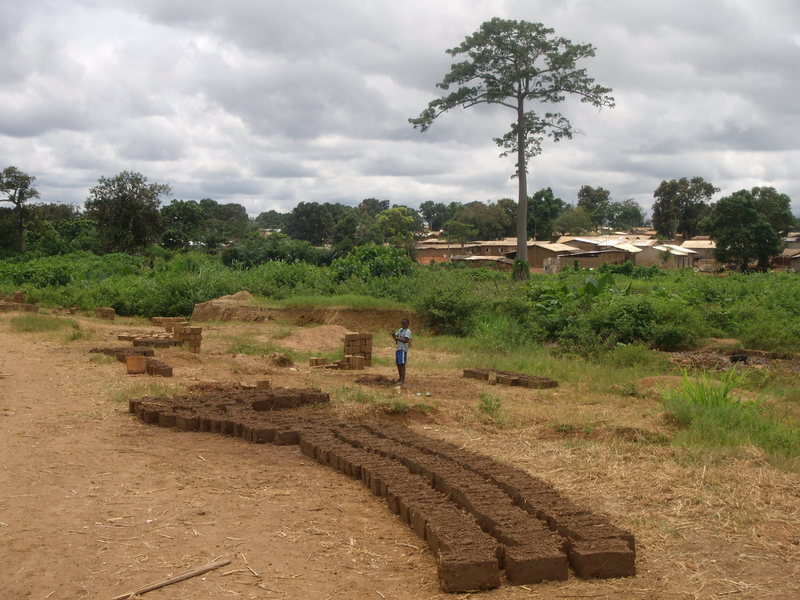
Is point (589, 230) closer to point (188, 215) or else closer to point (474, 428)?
point (188, 215)

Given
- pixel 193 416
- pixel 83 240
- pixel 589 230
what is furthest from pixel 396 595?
pixel 589 230

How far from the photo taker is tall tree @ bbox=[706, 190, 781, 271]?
44.7m

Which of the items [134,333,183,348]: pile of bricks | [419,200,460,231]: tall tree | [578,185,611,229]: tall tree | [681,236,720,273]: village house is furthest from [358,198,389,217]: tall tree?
[134,333,183,348]: pile of bricks

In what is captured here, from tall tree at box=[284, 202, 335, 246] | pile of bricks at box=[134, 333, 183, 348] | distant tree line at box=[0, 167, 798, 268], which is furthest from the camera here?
tall tree at box=[284, 202, 335, 246]

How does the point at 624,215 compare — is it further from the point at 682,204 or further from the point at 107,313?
the point at 107,313

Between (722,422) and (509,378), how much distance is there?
4.70 metres

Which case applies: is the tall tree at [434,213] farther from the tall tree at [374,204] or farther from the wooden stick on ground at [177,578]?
the wooden stick on ground at [177,578]

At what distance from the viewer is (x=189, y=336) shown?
15312 millimetres

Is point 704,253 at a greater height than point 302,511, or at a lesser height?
greater

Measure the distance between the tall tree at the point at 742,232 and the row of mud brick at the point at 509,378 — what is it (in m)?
36.8

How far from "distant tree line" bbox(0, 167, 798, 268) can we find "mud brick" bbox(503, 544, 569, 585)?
33337 millimetres

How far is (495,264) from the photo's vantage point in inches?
1842

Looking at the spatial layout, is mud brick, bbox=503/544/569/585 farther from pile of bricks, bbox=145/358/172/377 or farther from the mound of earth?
the mound of earth

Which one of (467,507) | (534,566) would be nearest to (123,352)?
(467,507)
